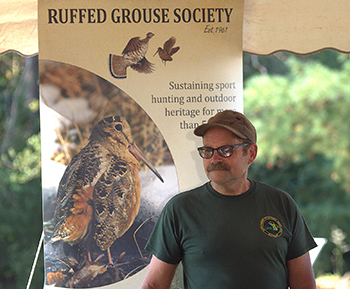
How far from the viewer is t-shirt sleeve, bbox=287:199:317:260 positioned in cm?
160

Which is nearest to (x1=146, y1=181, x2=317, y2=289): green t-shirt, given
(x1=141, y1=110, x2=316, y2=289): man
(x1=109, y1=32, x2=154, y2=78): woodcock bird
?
(x1=141, y1=110, x2=316, y2=289): man

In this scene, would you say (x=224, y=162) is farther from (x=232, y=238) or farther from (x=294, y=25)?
(x=294, y=25)

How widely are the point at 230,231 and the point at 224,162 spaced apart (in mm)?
243

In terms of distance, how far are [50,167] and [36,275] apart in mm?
5240

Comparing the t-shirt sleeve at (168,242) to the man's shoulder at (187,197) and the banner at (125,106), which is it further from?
the banner at (125,106)

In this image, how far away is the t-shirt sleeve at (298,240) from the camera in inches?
62.9

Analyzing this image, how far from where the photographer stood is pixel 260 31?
232 cm

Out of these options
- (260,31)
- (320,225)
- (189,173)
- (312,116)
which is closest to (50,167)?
(189,173)

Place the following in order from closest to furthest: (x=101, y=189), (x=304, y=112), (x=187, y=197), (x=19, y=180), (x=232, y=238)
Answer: (x=232, y=238) < (x=187, y=197) < (x=101, y=189) < (x=304, y=112) < (x=19, y=180)

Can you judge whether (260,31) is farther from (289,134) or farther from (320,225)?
(320,225)

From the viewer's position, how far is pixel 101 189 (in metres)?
2.22

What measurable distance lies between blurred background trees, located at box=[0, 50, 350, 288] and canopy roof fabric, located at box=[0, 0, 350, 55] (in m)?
4.04

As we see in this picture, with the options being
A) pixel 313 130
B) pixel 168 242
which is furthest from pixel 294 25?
pixel 313 130

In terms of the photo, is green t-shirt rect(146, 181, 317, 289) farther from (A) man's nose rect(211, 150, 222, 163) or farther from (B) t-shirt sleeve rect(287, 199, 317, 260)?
(A) man's nose rect(211, 150, 222, 163)
